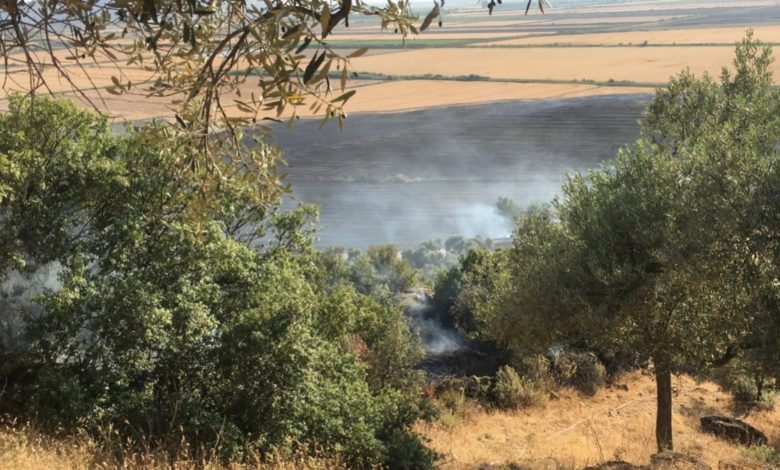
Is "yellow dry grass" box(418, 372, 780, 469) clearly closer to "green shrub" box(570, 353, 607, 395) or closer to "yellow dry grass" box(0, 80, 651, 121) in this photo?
"green shrub" box(570, 353, 607, 395)

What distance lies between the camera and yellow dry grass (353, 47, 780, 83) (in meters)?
75.4

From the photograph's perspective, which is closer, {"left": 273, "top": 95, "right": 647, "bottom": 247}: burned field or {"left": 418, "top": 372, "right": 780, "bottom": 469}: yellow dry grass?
{"left": 418, "top": 372, "right": 780, "bottom": 469}: yellow dry grass

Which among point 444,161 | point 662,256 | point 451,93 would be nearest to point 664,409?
point 662,256

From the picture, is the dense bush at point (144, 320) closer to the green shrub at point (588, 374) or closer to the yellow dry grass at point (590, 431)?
the yellow dry grass at point (590, 431)

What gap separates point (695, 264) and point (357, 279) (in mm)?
17689

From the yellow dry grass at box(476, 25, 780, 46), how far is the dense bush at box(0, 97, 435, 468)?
89.5 m

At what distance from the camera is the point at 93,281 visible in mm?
10273

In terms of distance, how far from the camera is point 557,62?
89438 millimetres

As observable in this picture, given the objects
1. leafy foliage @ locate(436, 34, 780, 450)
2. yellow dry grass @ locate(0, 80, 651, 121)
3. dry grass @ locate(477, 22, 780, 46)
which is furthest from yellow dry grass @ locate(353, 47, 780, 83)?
leafy foliage @ locate(436, 34, 780, 450)

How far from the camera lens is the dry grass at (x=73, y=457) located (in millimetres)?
7152

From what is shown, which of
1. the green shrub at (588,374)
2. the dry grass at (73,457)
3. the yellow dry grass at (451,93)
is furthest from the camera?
the yellow dry grass at (451,93)

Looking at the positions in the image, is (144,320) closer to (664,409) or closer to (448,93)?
(664,409)

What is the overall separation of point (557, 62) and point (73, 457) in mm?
87503

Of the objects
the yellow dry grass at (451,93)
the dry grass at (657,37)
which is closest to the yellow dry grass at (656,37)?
the dry grass at (657,37)
